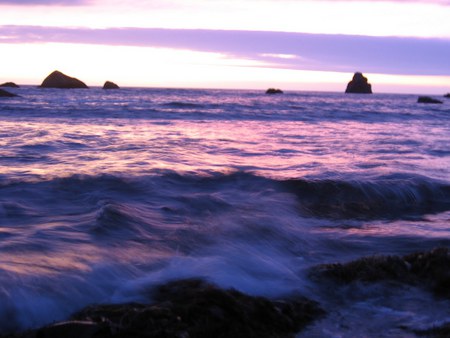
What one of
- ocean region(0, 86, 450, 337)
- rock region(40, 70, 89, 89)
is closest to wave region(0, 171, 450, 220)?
ocean region(0, 86, 450, 337)

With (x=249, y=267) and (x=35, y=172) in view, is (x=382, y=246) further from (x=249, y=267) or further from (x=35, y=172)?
(x=35, y=172)

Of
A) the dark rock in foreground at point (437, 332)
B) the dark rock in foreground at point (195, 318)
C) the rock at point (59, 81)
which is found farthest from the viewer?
the rock at point (59, 81)

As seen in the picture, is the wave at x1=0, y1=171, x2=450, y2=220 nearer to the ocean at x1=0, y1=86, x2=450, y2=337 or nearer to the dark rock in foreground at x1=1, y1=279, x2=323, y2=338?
the ocean at x1=0, y1=86, x2=450, y2=337

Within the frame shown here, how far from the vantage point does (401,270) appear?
453 centimetres

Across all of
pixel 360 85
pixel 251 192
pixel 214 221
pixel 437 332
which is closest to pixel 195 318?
pixel 437 332

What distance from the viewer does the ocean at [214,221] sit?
3902 mm

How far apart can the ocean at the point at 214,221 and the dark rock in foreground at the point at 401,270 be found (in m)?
0.16

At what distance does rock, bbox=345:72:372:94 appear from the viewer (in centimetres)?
11025

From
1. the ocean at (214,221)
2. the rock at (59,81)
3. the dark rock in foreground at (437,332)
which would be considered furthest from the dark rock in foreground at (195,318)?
the rock at (59,81)

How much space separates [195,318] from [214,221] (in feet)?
9.55

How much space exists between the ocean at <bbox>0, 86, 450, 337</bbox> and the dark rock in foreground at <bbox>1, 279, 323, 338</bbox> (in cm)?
20

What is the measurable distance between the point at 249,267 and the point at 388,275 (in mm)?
1208

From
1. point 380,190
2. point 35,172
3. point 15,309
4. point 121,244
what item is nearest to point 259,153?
point 380,190

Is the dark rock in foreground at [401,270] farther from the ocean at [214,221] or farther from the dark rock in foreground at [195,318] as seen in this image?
the dark rock in foreground at [195,318]
